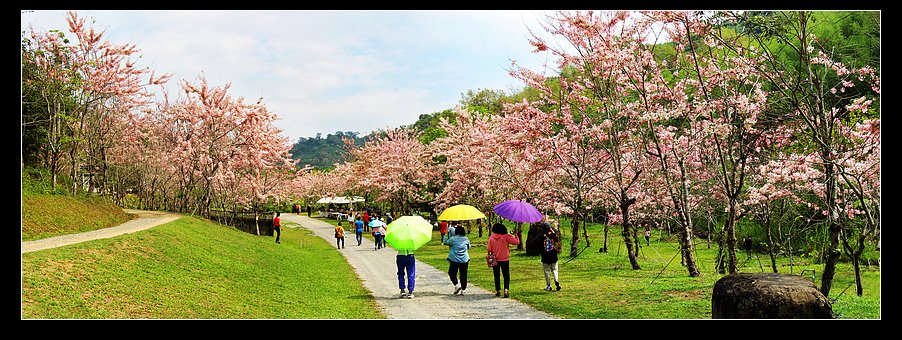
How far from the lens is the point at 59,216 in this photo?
18.4 m

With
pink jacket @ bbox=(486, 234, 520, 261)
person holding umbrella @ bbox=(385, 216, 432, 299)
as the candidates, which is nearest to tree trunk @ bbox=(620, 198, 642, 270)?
pink jacket @ bbox=(486, 234, 520, 261)

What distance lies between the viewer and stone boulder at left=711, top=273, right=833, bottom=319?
8148 millimetres

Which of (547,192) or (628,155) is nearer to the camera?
(628,155)

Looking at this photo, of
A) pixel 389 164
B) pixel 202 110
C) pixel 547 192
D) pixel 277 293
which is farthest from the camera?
pixel 389 164

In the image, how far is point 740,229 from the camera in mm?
24688

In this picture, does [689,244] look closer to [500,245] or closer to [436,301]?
[500,245]

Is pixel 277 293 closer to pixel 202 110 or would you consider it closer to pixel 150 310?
pixel 150 310

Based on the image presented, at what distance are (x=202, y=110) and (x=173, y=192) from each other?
7.48 m

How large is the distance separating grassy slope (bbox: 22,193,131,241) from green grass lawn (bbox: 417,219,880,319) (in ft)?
34.6

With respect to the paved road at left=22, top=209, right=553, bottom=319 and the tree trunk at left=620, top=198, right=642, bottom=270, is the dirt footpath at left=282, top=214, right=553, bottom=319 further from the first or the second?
the tree trunk at left=620, top=198, right=642, bottom=270

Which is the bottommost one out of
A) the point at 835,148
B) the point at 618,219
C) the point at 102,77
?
the point at 618,219

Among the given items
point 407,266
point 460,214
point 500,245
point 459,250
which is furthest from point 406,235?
point 460,214

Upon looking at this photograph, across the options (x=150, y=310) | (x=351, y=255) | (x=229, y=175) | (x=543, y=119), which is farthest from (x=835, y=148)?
(x=229, y=175)

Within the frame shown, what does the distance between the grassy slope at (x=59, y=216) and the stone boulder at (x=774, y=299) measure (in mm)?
15519
